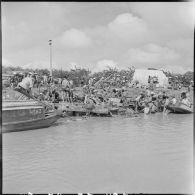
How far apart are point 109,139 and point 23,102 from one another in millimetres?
2353

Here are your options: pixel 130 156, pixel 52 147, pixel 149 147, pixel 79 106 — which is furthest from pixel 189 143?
pixel 79 106

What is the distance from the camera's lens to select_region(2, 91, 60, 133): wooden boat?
715cm

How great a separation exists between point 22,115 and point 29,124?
0.26m

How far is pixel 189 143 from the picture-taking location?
19.4 ft

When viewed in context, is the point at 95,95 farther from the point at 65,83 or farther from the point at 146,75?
the point at 146,75

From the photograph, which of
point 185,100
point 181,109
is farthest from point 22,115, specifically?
point 185,100

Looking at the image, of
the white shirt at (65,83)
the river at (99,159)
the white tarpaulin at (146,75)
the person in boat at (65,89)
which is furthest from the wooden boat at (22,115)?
the white tarpaulin at (146,75)

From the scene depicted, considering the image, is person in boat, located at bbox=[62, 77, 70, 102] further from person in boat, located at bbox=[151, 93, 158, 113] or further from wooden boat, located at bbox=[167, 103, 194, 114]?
wooden boat, located at bbox=[167, 103, 194, 114]

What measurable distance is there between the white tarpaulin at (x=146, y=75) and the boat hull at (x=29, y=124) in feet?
19.9

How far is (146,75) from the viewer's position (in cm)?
1338

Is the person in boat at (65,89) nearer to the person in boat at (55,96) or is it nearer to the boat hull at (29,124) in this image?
the person in boat at (55,96)

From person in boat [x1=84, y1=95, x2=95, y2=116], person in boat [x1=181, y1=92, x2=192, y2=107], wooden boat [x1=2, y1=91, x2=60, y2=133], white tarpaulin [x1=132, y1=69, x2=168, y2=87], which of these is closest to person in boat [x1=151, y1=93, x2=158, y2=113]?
person in boat [x1=181, y1=92, x2=192, y2=107]

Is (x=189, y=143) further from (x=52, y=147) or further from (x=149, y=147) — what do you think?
(x=52, y=147)

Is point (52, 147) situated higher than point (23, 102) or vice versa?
point (23, 102)
